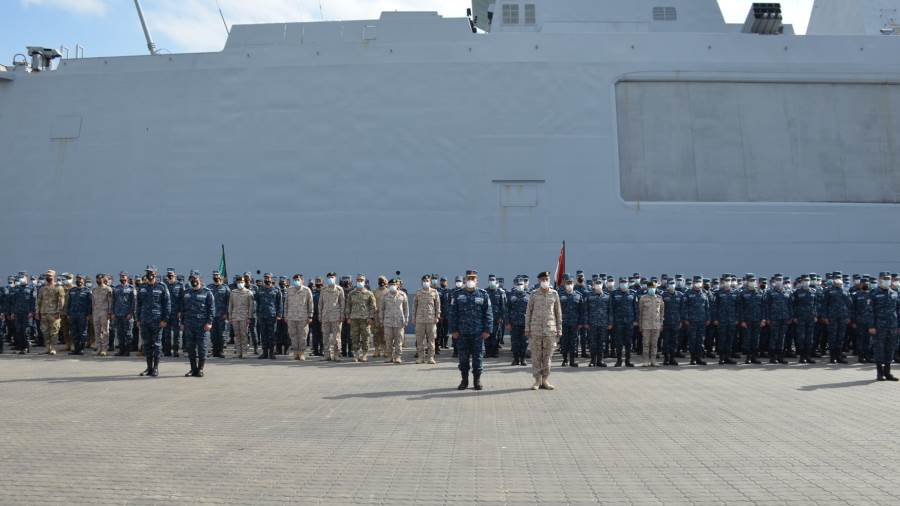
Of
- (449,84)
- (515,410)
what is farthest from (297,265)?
(515,410)

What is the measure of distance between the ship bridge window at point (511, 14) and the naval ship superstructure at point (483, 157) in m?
1.61

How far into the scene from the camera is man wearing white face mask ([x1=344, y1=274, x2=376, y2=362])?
11125mm

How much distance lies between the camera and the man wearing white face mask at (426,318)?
420 inches

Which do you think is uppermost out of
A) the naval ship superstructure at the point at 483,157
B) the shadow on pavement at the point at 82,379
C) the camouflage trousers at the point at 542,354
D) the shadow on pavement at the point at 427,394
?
the naval ship superstructure at the point at 483,157

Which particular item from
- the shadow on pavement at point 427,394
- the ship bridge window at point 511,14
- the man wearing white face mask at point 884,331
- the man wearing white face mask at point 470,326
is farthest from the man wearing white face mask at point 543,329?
the ship bridge window at point 511,14

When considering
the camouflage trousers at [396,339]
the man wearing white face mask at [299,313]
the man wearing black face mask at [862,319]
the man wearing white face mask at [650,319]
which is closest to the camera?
the man wearing black face mask at [862,319]

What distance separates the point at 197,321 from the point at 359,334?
3.21 meters

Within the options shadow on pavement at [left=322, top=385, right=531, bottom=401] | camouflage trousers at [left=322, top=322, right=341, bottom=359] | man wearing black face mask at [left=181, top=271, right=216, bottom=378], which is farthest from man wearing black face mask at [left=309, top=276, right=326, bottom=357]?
shadow on pavement at [left=322, top=385, right=531, bottom=401]

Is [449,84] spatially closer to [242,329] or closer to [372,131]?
[372,131]

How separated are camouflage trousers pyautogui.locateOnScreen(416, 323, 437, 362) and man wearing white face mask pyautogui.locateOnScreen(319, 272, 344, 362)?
1505 mm

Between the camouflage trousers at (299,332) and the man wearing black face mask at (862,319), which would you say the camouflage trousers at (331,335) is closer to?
the camouflage trousers at (299,332)

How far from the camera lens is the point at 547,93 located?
15.6 meters

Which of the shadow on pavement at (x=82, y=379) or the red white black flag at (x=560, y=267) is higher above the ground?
the red white black flag at (x=560, y=267)

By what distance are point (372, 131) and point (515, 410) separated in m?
10.8
